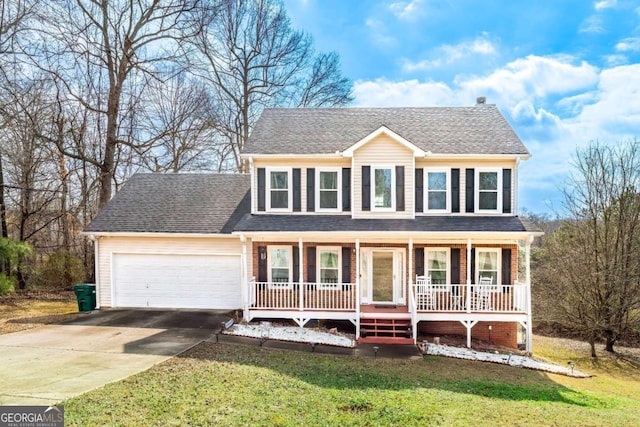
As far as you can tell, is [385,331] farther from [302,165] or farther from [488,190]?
[302,165]

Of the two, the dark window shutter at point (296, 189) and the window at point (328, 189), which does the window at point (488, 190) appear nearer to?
the window at point (328, 189)

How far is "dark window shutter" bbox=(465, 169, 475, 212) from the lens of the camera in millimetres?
13242

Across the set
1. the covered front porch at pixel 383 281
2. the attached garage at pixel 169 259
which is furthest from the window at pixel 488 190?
the attached garage at pixel 169 259

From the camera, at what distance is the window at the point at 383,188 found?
43.2 feet

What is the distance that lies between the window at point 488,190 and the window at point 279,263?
715 centimetres

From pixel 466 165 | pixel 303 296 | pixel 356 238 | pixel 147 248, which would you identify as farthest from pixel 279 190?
pixel 466 165

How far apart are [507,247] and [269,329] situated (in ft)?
28.1

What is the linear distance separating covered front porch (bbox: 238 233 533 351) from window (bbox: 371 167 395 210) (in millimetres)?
1344

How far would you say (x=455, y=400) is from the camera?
715 cm

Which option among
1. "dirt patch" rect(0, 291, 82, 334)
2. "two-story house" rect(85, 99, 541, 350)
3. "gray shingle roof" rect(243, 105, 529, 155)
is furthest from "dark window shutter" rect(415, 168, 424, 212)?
"dirt patch" rect(0, 291, 82, 334)

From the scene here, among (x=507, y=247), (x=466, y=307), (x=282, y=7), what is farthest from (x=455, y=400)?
(x=282, y=7)

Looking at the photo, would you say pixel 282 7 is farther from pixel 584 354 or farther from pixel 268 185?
pixel 584 354

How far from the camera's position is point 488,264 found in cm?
1297

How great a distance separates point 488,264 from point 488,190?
2647 millimetres
